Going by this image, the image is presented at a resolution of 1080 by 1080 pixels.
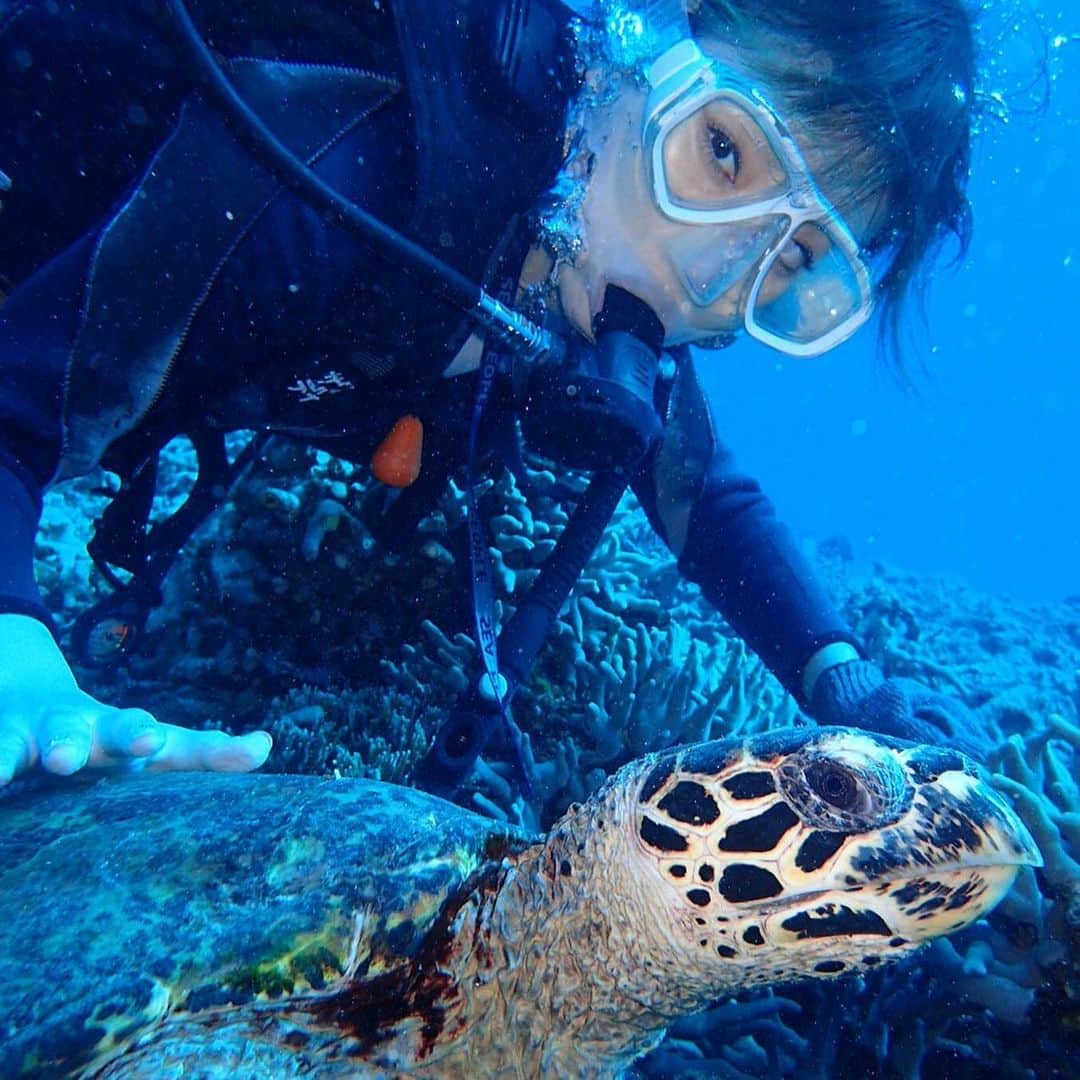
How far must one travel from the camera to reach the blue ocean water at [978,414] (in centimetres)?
5309

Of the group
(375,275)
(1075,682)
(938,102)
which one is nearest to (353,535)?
(375,275)

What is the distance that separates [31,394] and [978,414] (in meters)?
84.3

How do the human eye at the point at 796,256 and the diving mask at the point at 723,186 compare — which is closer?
the diving mask at the point at 723,186

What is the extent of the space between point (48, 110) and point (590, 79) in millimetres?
1395

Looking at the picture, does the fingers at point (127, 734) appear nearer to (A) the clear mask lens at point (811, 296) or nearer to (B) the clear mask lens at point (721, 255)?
(B) the clear mask lens at point (721, 255)

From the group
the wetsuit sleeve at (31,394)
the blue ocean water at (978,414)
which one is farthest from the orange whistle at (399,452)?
the blue ocean water at (978,414)

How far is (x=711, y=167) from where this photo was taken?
2.04 m

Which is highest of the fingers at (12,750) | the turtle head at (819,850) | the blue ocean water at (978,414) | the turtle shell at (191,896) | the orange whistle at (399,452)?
the blue ocean water at (978,414)

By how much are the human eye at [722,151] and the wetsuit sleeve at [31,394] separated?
64.6 inches

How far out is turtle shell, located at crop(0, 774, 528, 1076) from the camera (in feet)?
3.48

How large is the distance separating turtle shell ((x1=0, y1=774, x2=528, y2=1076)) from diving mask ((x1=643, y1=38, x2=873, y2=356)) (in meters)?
1.68

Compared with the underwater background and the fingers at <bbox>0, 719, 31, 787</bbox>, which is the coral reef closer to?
the underwater background

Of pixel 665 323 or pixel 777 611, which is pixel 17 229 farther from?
pixel 777 611

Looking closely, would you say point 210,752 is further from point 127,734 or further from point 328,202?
point 328,202
